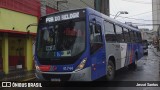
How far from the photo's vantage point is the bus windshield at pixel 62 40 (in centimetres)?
920

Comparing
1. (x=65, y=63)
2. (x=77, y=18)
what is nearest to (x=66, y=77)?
(x=65, y=63)

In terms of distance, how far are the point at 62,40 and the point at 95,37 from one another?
1.25 metres

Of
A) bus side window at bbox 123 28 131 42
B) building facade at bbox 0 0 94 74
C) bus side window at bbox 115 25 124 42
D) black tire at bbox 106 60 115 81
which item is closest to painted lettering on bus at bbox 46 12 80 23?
black tire at bbox 106 60 115 81

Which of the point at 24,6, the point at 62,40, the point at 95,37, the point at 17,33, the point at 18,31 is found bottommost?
the point at 62,40

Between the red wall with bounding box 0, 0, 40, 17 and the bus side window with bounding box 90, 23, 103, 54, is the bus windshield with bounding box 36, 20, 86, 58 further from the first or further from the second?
the red wall with bounding box 0, 0, 40, 17

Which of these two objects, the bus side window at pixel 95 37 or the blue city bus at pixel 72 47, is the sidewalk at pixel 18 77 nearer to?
the blue city bus at pixel 72 47

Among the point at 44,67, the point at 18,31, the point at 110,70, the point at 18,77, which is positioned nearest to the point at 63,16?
the point at 44,67

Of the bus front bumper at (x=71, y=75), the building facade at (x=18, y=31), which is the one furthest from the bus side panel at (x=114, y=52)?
the building facade at (x=18, y=31)

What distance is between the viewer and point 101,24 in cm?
1062

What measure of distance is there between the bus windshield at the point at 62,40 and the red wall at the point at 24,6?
25.9 feet

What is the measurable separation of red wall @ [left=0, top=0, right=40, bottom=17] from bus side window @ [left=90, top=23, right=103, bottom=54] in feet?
28.2

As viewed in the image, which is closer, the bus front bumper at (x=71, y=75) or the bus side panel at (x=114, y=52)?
the bus front bumper at (x=71, y=75)

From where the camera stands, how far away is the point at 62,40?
942 cm

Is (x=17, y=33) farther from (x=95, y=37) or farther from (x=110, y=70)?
(x=95, y=37)
